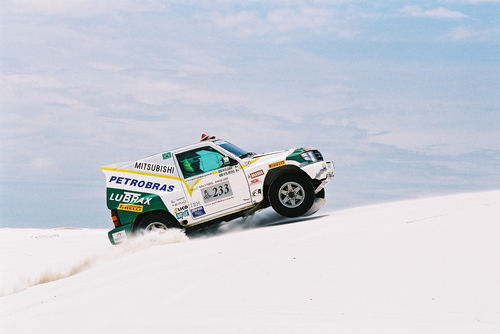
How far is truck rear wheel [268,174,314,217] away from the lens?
42.4 feet

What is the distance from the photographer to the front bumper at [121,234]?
13.2m

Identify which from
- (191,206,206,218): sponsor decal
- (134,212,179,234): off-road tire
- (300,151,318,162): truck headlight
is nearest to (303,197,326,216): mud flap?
(300,151,318,162): truck headlight

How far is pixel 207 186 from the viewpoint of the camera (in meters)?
13.0

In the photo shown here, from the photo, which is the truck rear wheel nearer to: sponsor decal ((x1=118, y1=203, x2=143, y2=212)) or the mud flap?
the mud flap

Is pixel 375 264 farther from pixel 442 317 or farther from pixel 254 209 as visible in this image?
pixel 254 209

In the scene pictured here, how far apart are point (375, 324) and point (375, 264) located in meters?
1.69

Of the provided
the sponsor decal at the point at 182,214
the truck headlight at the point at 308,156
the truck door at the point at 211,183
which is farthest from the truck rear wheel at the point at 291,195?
the sponsor decal at the point at 182,214

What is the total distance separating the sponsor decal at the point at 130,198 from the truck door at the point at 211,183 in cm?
90

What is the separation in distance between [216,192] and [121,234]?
2.22m

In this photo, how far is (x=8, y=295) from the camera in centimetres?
1058

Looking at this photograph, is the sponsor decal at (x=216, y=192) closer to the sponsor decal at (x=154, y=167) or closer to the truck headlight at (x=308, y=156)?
the sponsor decal at (x=154, y=167)

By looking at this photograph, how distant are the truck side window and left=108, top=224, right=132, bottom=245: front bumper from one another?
166 cm

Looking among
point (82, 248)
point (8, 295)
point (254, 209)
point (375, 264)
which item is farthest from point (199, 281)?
point (82, 248)

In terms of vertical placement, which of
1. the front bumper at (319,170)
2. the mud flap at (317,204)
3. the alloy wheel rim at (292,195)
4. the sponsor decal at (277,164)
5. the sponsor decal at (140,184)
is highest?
the sponsor decal at (140,184)
